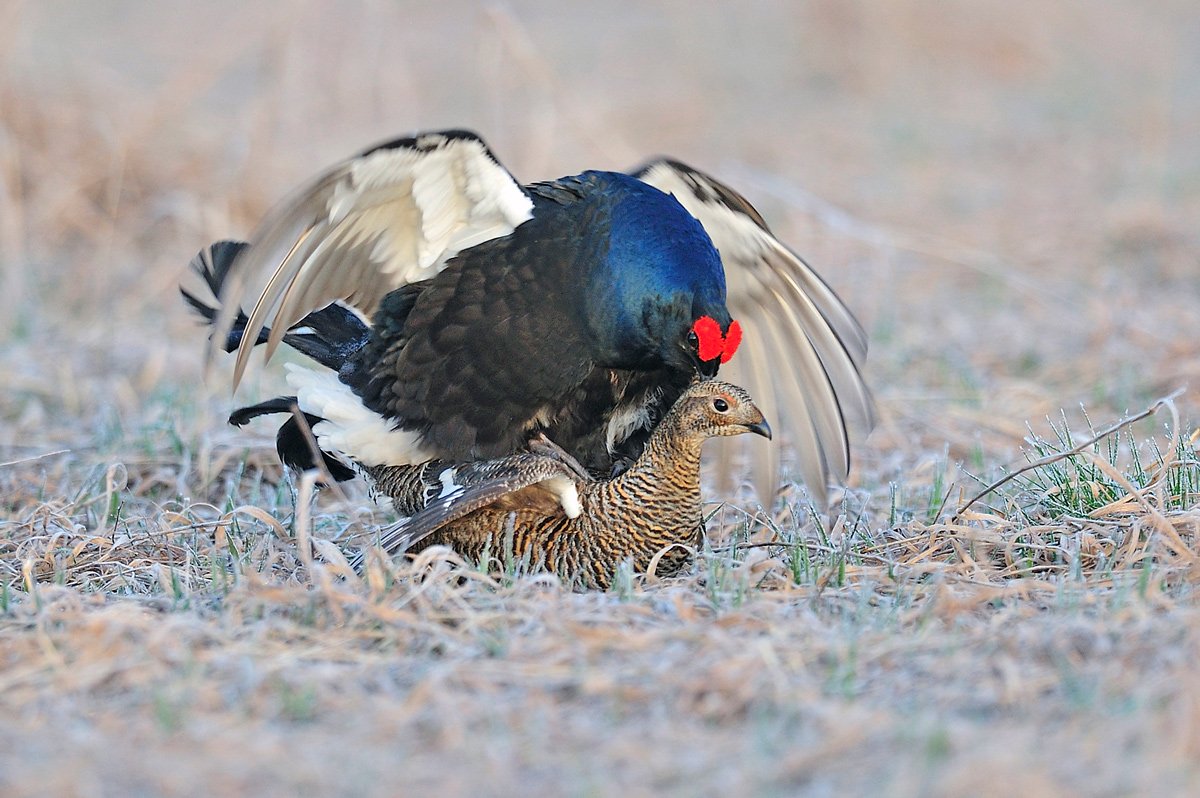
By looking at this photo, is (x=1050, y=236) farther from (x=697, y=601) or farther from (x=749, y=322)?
(x=697, y=601)

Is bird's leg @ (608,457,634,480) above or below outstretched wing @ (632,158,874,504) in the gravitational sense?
below

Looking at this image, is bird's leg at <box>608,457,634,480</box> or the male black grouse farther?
bird's leg at <box>608,457,634,480</box>

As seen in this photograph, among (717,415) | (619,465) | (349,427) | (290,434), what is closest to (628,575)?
(717,415)

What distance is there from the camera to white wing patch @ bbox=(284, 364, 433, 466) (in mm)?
3605

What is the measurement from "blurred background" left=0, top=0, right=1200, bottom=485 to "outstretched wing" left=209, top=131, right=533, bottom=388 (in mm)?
1147

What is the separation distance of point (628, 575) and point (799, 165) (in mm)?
7114

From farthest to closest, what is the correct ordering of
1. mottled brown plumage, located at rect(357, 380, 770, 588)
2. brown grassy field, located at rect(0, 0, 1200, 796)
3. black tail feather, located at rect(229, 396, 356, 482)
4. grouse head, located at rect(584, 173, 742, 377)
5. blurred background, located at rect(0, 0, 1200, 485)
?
blurred background, located at rect(0, 0, 1200, 485) < black tail feather, located at rect(229, 396, 356, 482) < grouse head, located at rect(584, 173, 742, 377) < mottled brown plumage, located at rect(357, 380, 770, 588) < brown grassy field, located at rect(0, 0, 1200, 796)

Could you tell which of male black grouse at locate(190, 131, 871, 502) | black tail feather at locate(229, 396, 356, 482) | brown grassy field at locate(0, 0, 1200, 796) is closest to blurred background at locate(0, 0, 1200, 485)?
brown grassy field at locate(0, 0, 1200, 796)

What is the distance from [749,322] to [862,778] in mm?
2082

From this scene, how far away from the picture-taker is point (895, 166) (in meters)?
9.53

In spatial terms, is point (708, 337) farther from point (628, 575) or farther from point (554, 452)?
point (628, 575)

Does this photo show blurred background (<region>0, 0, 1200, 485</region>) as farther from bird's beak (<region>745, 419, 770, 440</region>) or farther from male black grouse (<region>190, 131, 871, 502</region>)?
bird's beak (<region>745, 419, 770, 440</region>)

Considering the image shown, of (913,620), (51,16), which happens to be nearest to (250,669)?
(913,620)

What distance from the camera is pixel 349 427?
3.67 m
